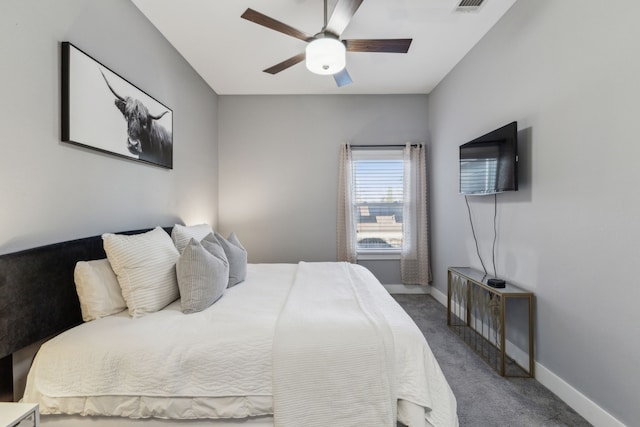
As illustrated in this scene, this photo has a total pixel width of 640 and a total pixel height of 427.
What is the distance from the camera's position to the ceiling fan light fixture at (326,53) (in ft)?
6.26

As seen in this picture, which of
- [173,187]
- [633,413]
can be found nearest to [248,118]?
[173,187]

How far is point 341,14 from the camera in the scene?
5.76 feet

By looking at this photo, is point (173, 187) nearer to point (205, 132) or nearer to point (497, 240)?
point (205, 132)

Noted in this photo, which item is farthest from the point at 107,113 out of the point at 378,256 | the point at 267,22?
the point at 378,256

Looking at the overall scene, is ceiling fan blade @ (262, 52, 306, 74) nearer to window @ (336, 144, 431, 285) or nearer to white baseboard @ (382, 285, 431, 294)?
window @ (336, 144, 431, 285)

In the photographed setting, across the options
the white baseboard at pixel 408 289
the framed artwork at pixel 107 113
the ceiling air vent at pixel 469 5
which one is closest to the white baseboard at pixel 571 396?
the white baseboard at pixel 408 289

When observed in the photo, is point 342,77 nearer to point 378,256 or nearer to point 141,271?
point 141,271

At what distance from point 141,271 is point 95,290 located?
0.72 ft

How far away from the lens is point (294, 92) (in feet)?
12.3

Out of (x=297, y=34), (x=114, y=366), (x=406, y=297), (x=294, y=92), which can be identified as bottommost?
(x=406, y=297)

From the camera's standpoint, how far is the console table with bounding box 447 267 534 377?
6.53ft

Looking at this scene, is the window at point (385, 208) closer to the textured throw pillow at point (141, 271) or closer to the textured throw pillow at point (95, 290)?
the textured throw pillow at point (141, 271)

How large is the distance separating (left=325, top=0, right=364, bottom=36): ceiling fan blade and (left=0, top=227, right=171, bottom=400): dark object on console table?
6.77ft

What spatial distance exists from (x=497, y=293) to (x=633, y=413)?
0.82 meters
